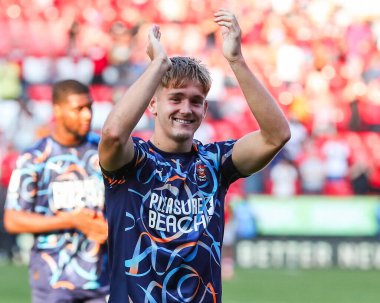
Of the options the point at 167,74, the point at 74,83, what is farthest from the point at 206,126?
the point at 167,74

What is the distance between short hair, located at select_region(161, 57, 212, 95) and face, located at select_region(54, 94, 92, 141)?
2.71 meters

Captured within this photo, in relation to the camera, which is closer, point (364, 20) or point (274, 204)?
point (274, 204)

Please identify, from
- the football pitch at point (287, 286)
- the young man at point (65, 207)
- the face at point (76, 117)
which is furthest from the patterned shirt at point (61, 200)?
the football pitch at point (287, 286)

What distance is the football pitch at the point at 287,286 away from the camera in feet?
46.4

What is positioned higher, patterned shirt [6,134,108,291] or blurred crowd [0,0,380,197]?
blurred crowd [0,0,380,197]

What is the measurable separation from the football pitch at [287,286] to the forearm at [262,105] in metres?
9.04

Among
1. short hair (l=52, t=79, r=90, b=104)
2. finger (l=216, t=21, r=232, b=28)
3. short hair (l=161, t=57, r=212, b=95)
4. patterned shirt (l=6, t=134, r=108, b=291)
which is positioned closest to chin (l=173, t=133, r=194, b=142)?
short hair (l=161, t=57, r=212, b=95)

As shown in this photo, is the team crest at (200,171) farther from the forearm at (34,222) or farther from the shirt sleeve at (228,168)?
the forearm at (34,222)

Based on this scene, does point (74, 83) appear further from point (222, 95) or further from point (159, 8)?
point (159, 8)

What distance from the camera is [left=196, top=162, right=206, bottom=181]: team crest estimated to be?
4961 mm

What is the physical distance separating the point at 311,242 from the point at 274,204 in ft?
3.16

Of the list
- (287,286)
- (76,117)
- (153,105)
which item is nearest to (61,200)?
(76,117)

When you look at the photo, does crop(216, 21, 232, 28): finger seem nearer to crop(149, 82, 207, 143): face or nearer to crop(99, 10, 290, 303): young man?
crop(99, 10, 290, 303): young man

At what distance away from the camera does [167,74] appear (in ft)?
16.0
